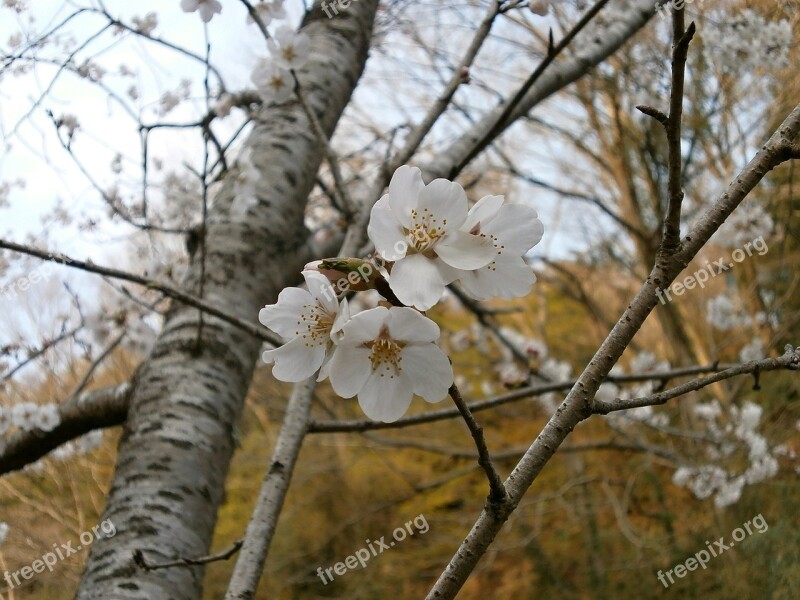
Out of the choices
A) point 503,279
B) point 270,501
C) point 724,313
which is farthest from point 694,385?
point 724,313

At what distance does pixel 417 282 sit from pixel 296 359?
18cm

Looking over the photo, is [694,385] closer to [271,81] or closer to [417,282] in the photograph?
[417,282]

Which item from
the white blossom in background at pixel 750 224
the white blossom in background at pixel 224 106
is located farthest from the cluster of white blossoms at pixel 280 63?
the white blossom in background at pixel 750 224

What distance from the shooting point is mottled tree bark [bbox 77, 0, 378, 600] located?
112 cm

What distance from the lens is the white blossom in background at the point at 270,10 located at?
1680mm

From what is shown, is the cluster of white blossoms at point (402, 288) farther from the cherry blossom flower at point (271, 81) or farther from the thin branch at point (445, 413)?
the cherry blossom flower at point (271, 81)

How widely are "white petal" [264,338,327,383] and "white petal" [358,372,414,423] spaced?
0.21ft

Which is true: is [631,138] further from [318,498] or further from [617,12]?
[318,498]

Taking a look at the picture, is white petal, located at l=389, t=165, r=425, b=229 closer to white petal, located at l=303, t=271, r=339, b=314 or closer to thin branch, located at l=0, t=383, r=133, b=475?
white petal, located at l=303, t=271, r=339, b=314

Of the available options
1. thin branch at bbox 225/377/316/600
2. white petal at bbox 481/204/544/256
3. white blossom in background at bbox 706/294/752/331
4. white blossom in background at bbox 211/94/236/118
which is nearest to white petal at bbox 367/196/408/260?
white petal at bbox 481/204/544/256

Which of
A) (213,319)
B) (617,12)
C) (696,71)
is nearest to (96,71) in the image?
(213,319)

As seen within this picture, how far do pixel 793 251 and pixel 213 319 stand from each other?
11.6 feet

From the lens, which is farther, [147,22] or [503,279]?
[147,22]

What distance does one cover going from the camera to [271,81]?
175 centimetres
